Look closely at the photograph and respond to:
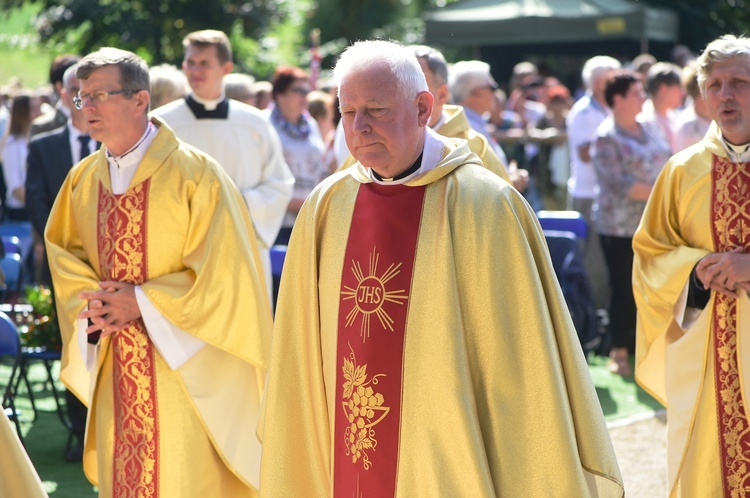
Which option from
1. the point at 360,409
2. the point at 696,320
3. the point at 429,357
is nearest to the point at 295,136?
the point at 696,320

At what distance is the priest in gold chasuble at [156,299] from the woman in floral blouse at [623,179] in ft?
13.8

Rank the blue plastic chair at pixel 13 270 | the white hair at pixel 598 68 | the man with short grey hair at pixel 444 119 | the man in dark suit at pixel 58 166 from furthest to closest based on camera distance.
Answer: the white hair at pixel 598 68 < the blue plastic chair at pixel 13 270 < the man in dark suit at pixel 58 166 < the man with short grey hair at pixel 444 119

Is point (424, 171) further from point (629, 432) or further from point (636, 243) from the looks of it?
point (629, 432)

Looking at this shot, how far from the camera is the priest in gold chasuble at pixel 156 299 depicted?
4812 millimetres

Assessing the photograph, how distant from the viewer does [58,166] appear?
6.81m

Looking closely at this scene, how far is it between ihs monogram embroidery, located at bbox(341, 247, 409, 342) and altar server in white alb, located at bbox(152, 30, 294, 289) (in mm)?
3241

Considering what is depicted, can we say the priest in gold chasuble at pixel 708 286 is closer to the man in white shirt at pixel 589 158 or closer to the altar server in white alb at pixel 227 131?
the altar server in white alb at pixel 227 131

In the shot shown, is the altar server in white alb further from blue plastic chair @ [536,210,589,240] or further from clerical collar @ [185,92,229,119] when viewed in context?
blue plastic chair @ [536,210,589,240]

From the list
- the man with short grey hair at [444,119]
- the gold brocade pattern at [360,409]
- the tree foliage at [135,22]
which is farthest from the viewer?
the tree foliage at [135,22]

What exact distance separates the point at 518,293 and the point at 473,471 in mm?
505

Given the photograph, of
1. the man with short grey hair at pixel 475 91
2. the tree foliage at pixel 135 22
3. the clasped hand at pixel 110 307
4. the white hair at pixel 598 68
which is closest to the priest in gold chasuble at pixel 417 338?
the clasped hand at pixel 110 307

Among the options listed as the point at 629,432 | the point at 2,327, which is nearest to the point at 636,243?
the point at 629,432

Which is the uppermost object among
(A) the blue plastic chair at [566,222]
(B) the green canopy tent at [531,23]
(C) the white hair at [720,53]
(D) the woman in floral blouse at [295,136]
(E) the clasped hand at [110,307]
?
(B) the green canopy tent at [531,23]

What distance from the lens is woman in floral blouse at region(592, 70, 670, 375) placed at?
846 cm
